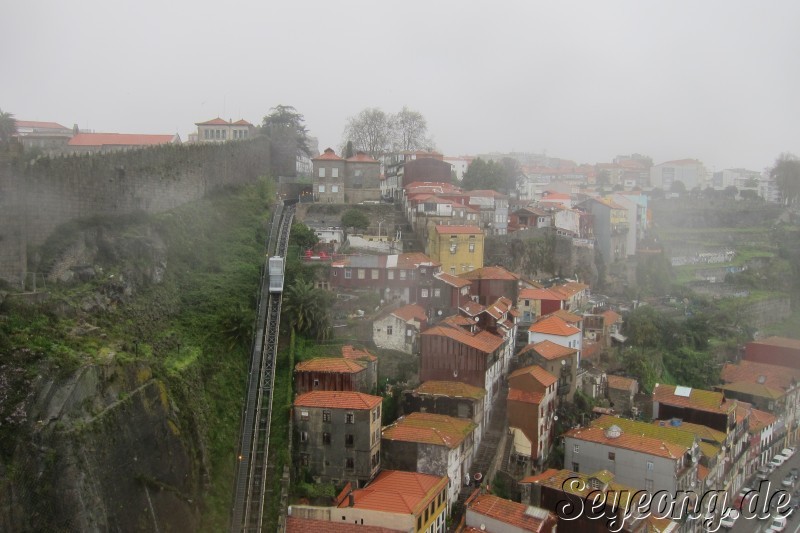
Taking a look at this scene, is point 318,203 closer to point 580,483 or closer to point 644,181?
point 580,483

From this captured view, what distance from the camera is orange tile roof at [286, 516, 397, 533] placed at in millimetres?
20859

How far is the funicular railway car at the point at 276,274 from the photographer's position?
1179 inches

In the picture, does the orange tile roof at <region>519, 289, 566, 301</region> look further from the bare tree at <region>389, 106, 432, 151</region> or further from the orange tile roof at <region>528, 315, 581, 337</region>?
the bare tree at <region>389, 106, 432, 151</region>

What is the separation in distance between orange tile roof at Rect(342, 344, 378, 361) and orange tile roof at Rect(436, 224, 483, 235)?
1048 cm

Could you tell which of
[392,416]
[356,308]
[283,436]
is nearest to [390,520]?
[283,436]

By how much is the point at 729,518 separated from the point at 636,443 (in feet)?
17.6

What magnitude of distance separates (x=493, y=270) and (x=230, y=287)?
12570 millimetres

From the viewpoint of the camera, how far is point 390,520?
20.9m

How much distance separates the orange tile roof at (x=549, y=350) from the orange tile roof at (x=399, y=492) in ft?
24.7

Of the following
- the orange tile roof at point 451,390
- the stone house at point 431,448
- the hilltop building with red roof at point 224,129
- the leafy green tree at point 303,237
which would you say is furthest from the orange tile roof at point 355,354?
the hilltop building with red roof at point 224,129

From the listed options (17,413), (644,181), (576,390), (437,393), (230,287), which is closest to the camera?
(17,413)

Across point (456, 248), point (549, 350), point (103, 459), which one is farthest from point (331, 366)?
point (456, 248)

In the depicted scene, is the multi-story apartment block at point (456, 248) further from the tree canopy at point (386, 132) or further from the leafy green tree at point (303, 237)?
the tree canopy at point (386, 132)

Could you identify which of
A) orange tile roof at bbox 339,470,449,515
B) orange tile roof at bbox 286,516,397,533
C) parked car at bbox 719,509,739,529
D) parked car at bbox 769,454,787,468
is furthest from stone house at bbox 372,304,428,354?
parked car at bbox 769,454,787,468
